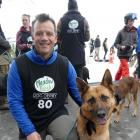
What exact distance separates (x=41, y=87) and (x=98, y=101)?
0.56 meters

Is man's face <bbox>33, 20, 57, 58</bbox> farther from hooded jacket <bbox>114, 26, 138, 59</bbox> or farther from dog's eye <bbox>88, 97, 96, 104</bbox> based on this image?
hooded jacket <bbox>114, 26, 138, 59</bbox>

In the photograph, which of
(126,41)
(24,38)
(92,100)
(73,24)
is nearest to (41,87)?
(92,100)

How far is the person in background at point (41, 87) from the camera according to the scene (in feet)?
9.41

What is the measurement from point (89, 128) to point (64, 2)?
42.8 metres

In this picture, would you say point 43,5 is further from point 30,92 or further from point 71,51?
point 30,92

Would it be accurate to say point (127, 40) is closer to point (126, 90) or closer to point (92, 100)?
point (126, 90)

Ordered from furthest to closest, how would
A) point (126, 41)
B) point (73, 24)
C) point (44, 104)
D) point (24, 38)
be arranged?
point (126, 41)
point (24, 38)
point (73, 24)
point (44, 104)

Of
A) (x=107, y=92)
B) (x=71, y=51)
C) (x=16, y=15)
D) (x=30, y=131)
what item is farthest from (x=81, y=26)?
(x=16, y=15)

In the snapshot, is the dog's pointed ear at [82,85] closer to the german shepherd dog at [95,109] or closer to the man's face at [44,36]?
the german shepherd dog at [95,109]

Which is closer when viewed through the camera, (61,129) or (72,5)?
(61,129)

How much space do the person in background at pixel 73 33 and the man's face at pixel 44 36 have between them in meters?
3.26

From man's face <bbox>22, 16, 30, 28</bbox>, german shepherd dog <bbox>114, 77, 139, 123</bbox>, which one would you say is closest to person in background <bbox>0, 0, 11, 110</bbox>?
man's face <bbox>22, 16, 30, 28</bbox>

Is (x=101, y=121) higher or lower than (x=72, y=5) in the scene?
lower

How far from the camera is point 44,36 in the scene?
2.88 meters
